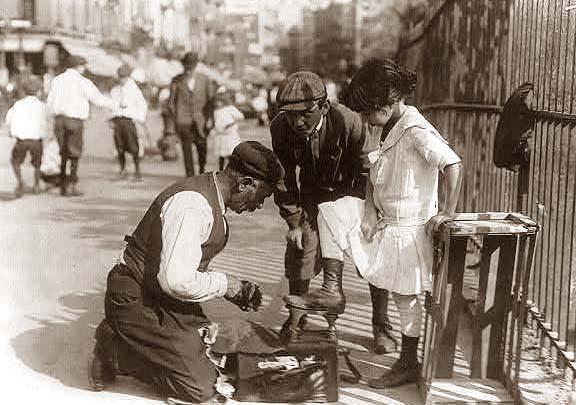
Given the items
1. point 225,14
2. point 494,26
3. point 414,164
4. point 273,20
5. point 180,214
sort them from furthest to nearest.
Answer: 1. point 273,20
2. point 225,14
3. point 494,26
4. point 414,164
5. point 180,214

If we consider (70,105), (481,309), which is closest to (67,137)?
(70,105)

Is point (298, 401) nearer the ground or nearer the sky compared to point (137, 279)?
nearer the ground

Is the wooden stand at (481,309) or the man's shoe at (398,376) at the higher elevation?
the wooden stand at (481,309)

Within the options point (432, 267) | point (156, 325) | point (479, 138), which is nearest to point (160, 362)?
point (156, 325)

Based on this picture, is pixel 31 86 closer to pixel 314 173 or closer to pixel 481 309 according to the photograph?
Result: pixel 314 173

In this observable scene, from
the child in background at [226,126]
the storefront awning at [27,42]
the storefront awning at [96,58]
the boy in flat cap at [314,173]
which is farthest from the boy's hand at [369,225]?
the storefront awning at [27,42]

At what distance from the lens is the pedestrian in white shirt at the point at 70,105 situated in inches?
471

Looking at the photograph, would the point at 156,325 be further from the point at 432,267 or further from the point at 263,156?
the point at 432,267

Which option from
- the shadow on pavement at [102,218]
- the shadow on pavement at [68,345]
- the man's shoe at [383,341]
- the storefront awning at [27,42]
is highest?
the storefront awning at [27,42]

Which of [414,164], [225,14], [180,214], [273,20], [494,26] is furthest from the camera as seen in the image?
[273,20]

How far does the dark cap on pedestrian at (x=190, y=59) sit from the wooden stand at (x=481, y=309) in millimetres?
9071

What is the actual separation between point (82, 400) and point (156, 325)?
20.7 inches

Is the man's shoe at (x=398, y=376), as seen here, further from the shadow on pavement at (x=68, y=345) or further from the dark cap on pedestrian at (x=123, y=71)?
the dark cap on pedestrian at (x=123, y=71)

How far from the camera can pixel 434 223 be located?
Result: 431cm
